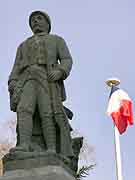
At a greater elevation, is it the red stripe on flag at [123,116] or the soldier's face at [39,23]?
the soldier's face at [39,23]

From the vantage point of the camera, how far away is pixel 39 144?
912 cm

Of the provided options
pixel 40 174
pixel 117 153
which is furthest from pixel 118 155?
pixel 40 174

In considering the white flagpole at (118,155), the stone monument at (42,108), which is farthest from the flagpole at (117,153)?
the stone monument at (42,108)

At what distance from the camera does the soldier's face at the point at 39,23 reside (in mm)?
9916

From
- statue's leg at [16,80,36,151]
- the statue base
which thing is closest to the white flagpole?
statue's leg at [16,80,36,151]

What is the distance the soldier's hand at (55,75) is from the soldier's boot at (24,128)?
770 mm

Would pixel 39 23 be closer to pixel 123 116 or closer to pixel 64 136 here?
pixel 64 136

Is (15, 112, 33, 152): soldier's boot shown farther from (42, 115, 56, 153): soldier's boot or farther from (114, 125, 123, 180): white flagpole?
(114, 125, 123, 180): white flagpole

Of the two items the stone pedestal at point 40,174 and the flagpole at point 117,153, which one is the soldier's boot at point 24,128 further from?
the flagpole at point 117,153

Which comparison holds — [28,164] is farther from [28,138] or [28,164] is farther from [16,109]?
[16,109]

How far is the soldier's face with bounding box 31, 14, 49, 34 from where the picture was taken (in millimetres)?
9916

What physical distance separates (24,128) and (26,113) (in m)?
0.26

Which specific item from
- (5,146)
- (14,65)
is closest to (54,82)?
(14,65)

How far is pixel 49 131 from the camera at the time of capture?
8.99 m
